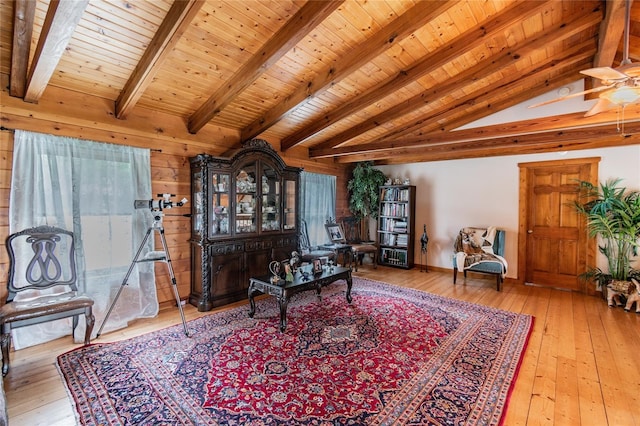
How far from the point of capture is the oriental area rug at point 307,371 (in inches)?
73.3

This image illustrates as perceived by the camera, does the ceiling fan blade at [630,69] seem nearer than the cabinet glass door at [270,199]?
Yes

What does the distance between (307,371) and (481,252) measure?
402 centimetres

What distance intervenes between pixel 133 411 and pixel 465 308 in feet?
11.8

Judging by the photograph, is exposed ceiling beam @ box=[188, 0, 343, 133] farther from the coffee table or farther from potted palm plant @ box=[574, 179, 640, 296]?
potted palm plant @ box=[574, 179, 640, 296]

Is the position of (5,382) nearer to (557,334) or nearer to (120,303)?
(120,303)

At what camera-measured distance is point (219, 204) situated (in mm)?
3795

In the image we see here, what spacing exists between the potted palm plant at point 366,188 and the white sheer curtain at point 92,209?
4.10 metres

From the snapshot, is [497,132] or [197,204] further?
[497,132]

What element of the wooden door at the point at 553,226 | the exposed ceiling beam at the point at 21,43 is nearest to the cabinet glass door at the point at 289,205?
the exposed ceiling beam at the point at 21,43

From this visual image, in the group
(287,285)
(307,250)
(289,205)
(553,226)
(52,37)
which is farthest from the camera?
(307,250)

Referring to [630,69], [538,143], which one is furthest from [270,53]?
[538,143]

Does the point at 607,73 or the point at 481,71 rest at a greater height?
the point at 481,71

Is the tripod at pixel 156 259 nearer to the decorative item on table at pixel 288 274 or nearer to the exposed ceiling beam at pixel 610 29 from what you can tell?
the decorative item on table at pixel 288 274

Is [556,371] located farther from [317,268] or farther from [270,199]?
[270,199]
